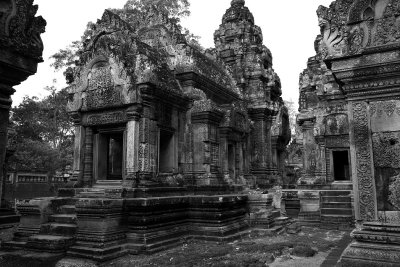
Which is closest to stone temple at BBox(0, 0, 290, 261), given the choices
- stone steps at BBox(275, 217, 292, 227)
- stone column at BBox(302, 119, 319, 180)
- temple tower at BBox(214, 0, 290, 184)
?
stone steps at BBox(275, 217, 292, 227)

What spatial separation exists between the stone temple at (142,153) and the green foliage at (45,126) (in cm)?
1684

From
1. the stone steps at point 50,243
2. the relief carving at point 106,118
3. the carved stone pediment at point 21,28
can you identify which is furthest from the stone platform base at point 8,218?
the carved stone pediment at point 21,28

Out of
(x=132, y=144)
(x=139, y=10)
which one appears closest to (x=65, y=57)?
(x=139, y=10)

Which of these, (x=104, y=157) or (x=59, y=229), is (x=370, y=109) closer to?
(x=59, y=229)

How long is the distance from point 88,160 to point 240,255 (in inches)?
185

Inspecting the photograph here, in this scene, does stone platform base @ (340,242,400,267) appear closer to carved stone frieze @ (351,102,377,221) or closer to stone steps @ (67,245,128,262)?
carved stone frieze @ (351,102,377,221)

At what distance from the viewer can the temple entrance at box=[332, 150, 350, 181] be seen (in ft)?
48.1

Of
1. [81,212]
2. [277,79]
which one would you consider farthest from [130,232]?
[277,79]

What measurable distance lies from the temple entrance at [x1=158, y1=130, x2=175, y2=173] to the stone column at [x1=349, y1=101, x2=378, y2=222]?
546cm

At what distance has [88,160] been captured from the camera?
30.2 feet

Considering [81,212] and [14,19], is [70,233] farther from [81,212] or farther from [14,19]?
[14,19]

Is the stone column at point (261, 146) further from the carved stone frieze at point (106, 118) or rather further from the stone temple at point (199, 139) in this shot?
the carved stone frieze at point (106, 118)

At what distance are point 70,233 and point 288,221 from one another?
6.68 meters

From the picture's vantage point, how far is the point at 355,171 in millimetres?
5090
